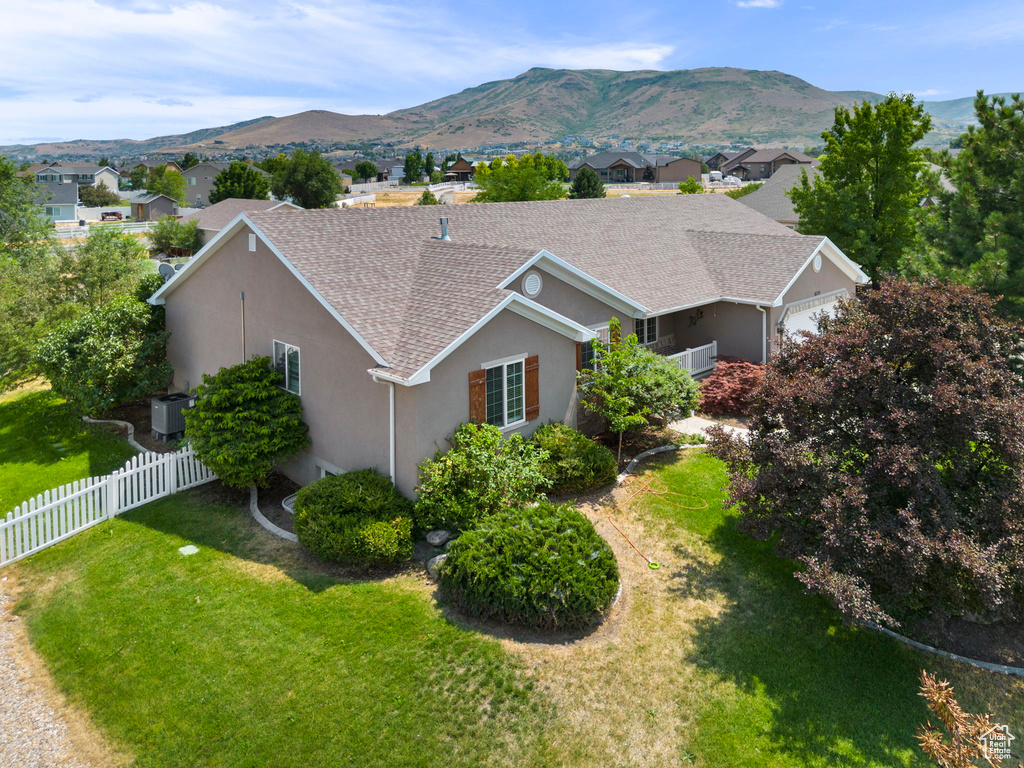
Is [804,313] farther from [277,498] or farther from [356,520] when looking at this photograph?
[277,498]

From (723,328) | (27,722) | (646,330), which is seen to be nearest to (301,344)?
(27,722)

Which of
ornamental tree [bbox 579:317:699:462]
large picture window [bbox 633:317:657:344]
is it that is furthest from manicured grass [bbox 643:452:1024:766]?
large picture window [bbox 633:317:657:344]

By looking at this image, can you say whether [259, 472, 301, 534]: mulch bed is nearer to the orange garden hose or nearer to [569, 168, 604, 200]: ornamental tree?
the orange garden hose

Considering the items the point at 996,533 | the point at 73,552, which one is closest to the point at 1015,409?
the point at 996,533

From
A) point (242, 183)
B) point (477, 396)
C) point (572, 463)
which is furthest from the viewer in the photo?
point (242, 183)

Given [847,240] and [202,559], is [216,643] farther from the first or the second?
[847,240]

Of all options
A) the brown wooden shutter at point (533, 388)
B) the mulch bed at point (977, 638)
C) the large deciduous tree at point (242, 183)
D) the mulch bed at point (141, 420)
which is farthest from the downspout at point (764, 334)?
the large deciduous tree at point (242, 183)

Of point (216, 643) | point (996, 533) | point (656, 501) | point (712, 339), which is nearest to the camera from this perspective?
point (996, 533)
